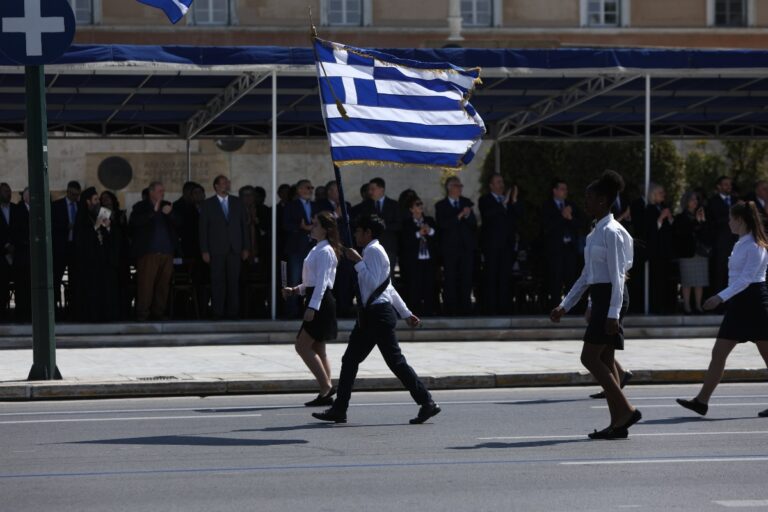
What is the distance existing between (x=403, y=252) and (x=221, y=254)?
8.80 feet

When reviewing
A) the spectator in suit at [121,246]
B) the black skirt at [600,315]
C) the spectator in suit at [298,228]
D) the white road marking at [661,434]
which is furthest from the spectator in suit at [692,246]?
the black skirt at [600,315]

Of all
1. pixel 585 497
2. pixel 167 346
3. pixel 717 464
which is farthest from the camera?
pixel 167 346

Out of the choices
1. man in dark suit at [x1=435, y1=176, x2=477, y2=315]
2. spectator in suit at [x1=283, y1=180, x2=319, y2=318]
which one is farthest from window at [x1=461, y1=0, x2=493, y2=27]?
spectator in suit at [x1=283, y1=180, x2=319, y2=318]

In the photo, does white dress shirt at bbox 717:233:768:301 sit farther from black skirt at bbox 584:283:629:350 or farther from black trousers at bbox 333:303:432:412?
black trousers at bbox 333:303:432:412

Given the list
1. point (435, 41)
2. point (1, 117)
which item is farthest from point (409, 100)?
point (435, 41)

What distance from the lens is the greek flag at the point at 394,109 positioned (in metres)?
12.9

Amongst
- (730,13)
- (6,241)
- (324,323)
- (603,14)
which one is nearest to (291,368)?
(324,323)

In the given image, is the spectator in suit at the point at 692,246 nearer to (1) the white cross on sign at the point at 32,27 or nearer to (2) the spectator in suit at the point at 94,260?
(2) the spectator in suit at the point at 94,260

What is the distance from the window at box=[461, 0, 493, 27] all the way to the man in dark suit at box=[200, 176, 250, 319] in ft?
97.2

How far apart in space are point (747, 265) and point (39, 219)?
23.4 feet

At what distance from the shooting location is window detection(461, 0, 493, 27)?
4838cm

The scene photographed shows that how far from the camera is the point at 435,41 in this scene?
45.7 metres

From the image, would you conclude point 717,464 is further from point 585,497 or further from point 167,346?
point 167,346

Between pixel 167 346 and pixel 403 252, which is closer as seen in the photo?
pixel 167 346
